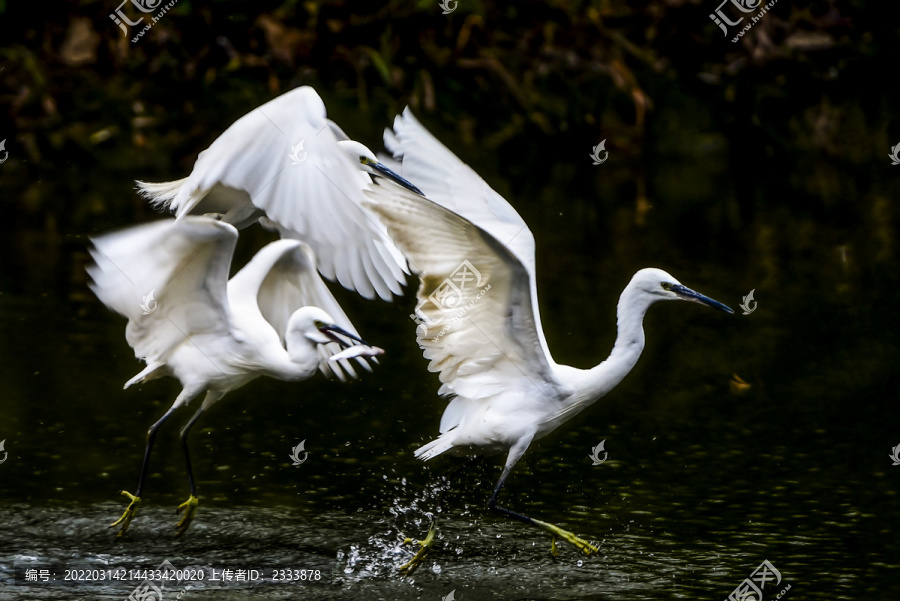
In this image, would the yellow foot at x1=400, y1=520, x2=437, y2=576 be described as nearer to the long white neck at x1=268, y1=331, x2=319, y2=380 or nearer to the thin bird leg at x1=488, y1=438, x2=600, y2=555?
the thin bird leg at x1=488, y1=438, x2=600, y2=555

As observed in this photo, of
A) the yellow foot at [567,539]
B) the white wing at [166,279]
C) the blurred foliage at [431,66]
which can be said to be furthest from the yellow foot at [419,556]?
the blurred foliage at [431,66]

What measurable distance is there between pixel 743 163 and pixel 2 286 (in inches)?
299

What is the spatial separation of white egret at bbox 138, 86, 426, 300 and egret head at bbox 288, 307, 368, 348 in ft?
1.27

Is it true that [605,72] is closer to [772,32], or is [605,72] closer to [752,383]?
[772,32]

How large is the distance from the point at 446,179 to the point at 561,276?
12.1 feet

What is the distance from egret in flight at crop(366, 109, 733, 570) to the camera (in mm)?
4297

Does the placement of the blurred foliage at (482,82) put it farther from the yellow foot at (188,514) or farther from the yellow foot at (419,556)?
the yellow foot at (419,556)

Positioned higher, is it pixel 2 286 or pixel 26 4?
pixel 26 4

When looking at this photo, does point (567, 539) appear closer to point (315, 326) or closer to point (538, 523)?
point (538, 523)

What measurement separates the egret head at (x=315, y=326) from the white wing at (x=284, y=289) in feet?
0.50

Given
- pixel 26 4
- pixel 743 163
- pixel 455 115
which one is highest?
pixel 26 4

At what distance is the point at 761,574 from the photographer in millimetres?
4434

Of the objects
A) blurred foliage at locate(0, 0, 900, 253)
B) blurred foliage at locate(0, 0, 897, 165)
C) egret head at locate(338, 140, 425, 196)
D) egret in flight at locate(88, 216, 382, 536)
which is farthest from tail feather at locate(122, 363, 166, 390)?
blurred foliage at locate(0, 0, 897, 165)

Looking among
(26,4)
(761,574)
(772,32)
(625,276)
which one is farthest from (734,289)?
(26,4)
